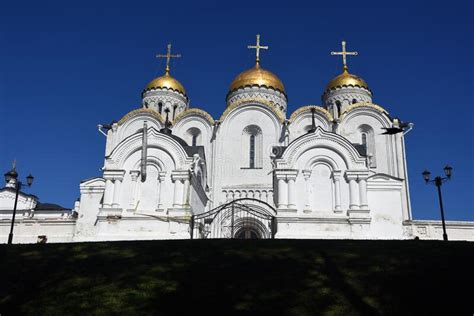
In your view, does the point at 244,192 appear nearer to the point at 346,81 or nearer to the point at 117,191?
the point at 117,191

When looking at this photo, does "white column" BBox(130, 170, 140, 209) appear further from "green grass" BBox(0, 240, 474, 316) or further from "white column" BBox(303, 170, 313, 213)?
"white column" BBox(303, 170, 313, 213)

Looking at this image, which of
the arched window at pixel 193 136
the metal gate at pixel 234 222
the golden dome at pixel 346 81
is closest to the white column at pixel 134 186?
the metal gate at pixel 234 222

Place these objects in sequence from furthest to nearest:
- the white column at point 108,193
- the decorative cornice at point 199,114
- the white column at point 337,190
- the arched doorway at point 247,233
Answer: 1. the decorative cornice at point 199,114
2. the arched doorway at point 247,233
3. the white column at point 108,193
4. the white column at point 337,190

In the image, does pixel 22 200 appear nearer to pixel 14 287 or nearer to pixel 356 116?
pixel 356 116

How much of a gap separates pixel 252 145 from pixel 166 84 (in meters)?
9.43

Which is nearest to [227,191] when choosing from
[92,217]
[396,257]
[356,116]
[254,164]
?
[254,164]

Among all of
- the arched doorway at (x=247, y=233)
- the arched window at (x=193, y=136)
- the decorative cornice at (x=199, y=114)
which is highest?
the decorative cornice at (x=199, y=114)

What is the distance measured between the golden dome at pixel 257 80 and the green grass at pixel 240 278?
Result: 2112cm

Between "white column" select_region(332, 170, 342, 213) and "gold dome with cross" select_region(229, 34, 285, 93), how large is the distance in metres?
14.4

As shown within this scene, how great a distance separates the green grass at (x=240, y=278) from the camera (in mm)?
8359

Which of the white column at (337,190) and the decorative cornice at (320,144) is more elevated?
the decorative cornice at (320,144)

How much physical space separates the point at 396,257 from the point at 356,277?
1.88 metres

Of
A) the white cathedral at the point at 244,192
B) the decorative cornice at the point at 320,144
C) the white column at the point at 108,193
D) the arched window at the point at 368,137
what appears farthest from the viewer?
the arched window at the point at 368,137

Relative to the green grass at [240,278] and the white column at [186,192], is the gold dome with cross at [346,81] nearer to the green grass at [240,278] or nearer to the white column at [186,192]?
the white column at [186,192]
